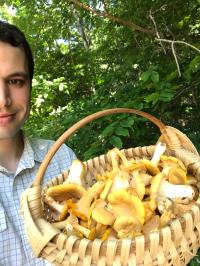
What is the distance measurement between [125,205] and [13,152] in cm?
95

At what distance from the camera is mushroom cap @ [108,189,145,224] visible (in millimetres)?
939

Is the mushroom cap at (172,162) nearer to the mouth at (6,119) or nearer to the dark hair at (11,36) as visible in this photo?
the mouth at (6,119)

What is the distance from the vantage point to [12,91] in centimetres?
152

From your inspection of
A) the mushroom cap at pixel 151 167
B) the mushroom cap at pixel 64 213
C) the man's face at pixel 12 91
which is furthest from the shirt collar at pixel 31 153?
the mushroom cap at pixel 151 167

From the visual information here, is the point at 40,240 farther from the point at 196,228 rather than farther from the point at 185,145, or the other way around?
the point at 185,145

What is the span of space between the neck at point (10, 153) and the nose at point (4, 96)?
0.31 m

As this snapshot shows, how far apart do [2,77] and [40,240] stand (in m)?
0.86

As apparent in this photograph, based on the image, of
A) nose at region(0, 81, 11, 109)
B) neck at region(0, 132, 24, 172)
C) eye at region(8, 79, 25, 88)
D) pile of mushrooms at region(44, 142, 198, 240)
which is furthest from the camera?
neck at region(0, 132, 24, 172)

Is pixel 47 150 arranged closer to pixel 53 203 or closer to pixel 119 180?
pixel 53 203

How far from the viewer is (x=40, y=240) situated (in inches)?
Answer: 35.8

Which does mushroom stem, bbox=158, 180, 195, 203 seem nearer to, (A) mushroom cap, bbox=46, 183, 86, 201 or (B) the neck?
(A) mushroom cap, bbox=46, 183, 86, 201

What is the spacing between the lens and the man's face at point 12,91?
1477 mm

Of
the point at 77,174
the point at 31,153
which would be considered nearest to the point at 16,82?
the point at 31,153

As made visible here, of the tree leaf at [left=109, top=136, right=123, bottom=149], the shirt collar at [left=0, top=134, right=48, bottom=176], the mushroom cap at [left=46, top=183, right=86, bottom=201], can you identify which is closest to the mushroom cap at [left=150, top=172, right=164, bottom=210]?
the mushroom cap at [left=46, top=183, right=86, bottom=201]
